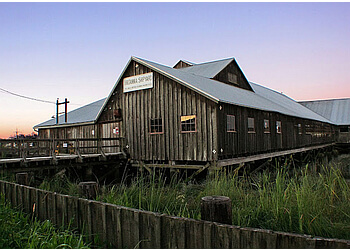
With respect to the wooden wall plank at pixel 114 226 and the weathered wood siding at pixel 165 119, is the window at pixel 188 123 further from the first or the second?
the wooden wall plank at pixel 114 226

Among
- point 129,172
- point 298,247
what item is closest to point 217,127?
point 129,172

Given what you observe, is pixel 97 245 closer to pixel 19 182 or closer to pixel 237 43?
pixel 19 182

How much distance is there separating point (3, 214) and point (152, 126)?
988 cm

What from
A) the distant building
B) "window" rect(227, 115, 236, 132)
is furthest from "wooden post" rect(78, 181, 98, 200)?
the distant building

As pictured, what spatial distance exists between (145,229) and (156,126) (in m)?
11.1

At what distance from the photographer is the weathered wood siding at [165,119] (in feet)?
42.6

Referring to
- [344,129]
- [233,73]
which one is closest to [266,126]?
[233,73]

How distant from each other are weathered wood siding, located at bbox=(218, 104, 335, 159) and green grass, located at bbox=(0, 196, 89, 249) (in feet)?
28.6

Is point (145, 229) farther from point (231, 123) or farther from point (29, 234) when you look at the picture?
point (231, 123)

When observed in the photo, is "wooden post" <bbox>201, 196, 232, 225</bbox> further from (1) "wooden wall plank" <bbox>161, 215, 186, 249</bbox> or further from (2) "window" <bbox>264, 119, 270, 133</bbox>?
(2) "window" <bbox>264, 119, 270, 133</bbox>

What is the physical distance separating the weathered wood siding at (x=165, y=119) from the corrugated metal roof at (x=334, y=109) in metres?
31.3

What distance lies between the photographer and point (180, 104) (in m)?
13.8

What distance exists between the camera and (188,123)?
1363 centimetres

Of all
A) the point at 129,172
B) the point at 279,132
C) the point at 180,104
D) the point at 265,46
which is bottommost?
the point at 129,172
